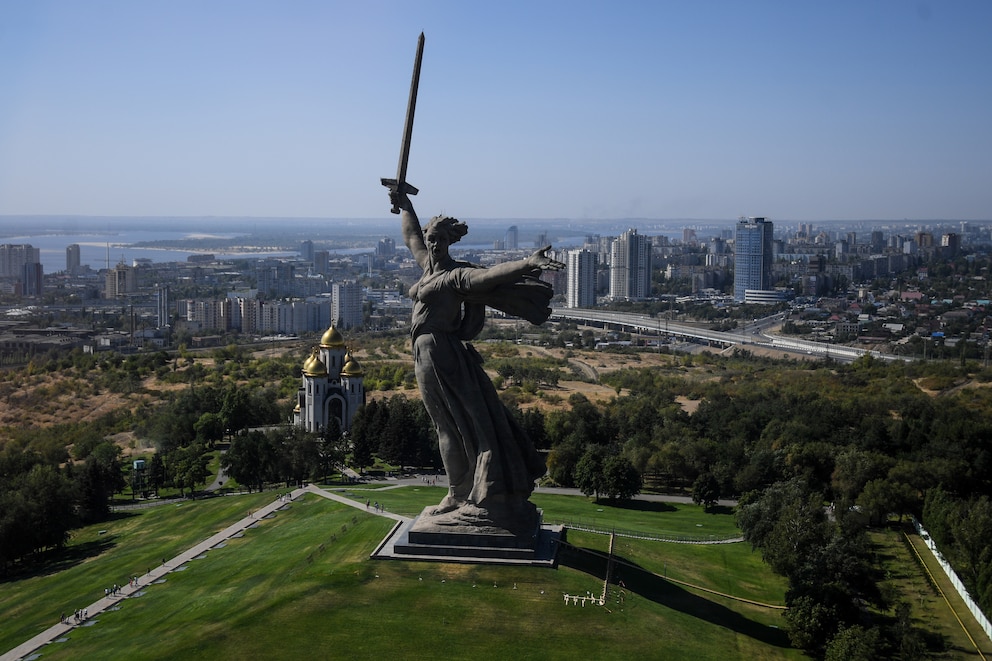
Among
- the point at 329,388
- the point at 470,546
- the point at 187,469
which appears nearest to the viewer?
the point at 470,546

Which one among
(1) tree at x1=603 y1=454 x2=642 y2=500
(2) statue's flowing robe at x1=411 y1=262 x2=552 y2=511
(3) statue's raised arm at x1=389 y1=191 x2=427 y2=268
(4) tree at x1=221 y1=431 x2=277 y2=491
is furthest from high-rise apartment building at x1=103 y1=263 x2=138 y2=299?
(2) statue's flowing robe at x1=411 y1=262 x2=552 y2=511

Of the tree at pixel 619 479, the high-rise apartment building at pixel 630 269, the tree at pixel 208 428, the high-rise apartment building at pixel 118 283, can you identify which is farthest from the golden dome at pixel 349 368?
the high-rise apartment building at pixel 118 283

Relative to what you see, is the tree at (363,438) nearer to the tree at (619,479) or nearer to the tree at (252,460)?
the tree at (252,460)

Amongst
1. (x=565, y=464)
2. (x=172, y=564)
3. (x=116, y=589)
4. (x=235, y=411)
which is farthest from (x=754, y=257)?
(x=116, y=589)

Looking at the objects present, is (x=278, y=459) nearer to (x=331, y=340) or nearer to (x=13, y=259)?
(x=331, y=340)

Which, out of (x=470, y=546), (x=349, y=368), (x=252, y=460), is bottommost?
(x=252, y=460)
